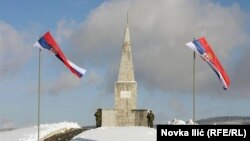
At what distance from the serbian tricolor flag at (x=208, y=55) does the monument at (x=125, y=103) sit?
1445cm

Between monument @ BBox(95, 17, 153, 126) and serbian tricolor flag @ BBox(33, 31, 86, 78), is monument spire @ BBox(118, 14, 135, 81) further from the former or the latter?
serbian tricolor flag @ BBox(33, 31, 86, 78)

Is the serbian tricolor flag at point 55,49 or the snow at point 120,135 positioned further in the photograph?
the snow at point 120,135

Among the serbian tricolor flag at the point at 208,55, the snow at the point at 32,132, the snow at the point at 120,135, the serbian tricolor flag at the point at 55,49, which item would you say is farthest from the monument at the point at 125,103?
the serbian tricolor flag at the point at 208,55

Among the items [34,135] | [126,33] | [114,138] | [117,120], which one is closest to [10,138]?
[34,135]

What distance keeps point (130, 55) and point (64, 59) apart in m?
13.1

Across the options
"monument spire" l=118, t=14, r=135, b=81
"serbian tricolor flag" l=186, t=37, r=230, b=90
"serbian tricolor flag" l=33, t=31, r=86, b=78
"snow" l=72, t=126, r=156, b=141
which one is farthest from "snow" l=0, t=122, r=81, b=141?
"serbian tricolor flag" l=186, t=37, r=230, b=90

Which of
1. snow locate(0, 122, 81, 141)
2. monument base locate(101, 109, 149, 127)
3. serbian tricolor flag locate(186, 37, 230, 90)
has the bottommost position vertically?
snow locate(0, 122, 81, 141)

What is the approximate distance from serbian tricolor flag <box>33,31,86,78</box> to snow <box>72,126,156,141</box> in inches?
170

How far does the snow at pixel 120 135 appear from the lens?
3466 cm

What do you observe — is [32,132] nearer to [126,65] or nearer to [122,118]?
[122,118]

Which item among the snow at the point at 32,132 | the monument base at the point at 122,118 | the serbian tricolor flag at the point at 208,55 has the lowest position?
the snow at the point at 32,132

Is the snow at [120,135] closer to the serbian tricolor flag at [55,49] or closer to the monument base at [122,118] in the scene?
the serbian tricolor flag at [55,49]

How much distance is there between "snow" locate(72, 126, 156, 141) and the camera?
114 ft

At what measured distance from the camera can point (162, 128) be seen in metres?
25.4
